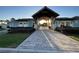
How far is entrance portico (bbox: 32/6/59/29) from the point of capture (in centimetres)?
507

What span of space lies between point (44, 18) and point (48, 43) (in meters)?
0.57

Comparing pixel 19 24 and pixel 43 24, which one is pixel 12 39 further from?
pixel 43 24

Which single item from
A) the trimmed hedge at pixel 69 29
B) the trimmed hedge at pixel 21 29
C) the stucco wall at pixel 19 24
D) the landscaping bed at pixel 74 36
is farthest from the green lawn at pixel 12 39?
the landscaping bed at pixel 74 36

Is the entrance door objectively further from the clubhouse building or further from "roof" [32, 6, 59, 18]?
"roof" [32, 6, 59, 18]

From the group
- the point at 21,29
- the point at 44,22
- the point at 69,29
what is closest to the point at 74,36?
the point at 69,29

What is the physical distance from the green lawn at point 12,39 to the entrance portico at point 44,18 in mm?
368

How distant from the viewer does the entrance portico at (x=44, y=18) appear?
507 cm

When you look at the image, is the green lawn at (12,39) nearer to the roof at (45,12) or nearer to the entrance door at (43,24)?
the entrance door at (43,24)
